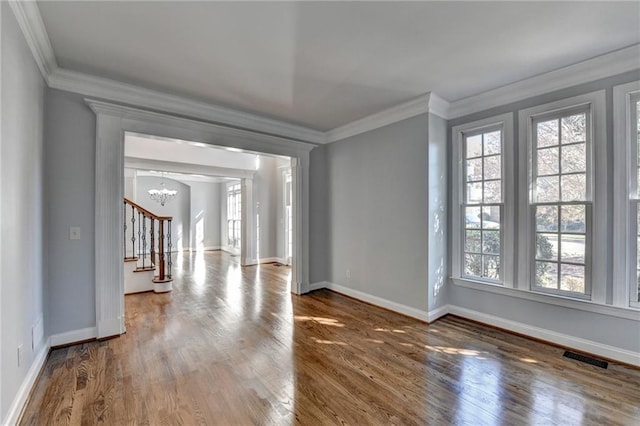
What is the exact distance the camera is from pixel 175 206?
10.1 metres

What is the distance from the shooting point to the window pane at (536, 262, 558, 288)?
296 cm

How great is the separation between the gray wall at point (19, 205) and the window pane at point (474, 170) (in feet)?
13.5

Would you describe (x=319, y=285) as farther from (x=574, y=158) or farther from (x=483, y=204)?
(x=574, y=158)

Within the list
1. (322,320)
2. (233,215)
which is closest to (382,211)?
(322,320)

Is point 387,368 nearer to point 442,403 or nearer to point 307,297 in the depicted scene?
point 442,403

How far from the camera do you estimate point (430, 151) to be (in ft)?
11.5

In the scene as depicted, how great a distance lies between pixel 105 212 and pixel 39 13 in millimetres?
1714

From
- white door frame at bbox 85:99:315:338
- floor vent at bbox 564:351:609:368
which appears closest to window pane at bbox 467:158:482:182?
floor vent at bbox 564:351:609:368

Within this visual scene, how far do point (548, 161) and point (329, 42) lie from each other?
2.48 meters

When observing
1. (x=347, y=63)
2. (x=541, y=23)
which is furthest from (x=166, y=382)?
(x=541, y=23)

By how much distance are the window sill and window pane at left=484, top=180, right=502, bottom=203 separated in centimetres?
96

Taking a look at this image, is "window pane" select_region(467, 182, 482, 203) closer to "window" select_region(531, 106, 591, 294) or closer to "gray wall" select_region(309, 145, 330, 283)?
"window" select_region(531, 106, 591, 294)

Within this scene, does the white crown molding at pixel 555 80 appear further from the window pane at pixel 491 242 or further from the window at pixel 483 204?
the window pane at pixel 491 242

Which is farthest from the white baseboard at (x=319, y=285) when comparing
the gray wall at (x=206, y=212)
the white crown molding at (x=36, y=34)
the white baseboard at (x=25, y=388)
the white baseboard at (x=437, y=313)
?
the gray wall at (x=206, y=212)
